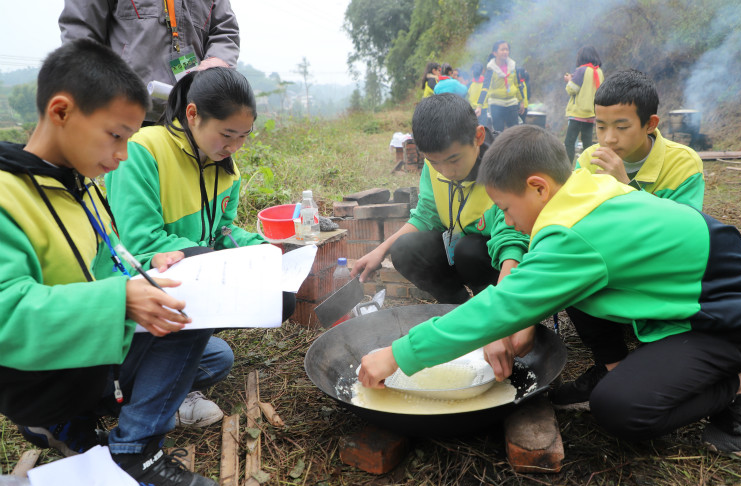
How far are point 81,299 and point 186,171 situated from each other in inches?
39.5

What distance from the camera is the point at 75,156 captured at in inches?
51.2

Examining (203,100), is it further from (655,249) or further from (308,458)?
(655,249)

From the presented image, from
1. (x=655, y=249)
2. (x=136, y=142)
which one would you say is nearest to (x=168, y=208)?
(x=136, y=142)

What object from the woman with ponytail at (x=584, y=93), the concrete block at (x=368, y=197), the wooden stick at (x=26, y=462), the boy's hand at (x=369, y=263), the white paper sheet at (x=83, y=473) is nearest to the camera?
the white paper sheet at (x=83, y=473)

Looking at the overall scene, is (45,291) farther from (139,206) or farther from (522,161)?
(522,161)

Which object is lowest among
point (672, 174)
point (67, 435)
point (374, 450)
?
point (374, 450)

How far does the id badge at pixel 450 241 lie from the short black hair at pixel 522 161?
104 centimetres

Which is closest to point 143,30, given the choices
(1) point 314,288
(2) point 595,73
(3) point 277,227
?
(3) point 277,227

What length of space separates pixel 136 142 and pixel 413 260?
155 centimetres

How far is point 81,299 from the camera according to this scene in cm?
111

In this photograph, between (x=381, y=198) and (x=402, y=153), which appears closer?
(x=381, y=198)

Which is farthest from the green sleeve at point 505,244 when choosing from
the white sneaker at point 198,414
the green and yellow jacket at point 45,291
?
the green and yellow jacket at point 45,291

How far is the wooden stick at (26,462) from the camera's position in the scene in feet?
5.37

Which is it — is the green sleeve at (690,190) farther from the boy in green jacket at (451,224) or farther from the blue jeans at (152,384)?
the blue jeans at (152,384)
